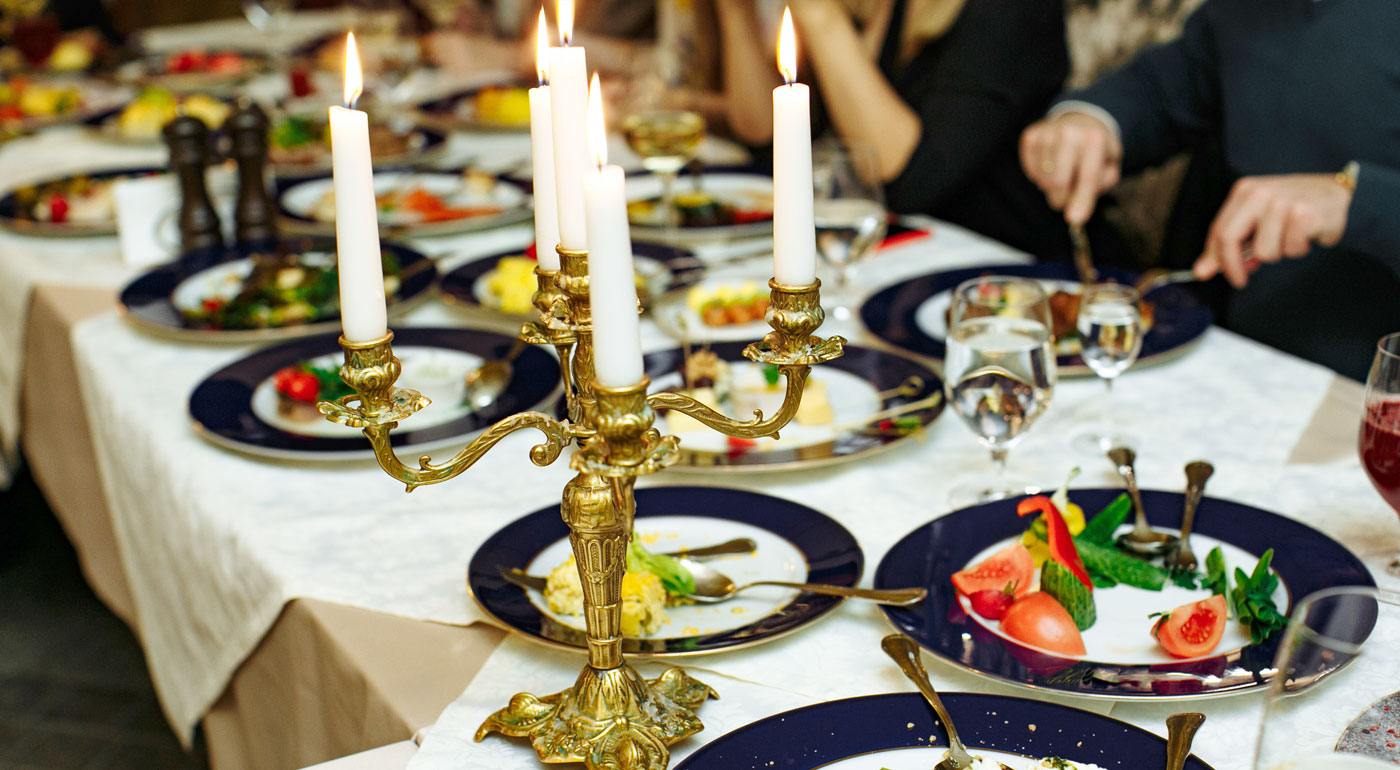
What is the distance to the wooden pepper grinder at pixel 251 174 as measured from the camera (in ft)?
6.84

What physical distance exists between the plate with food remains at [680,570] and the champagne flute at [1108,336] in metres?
0.38

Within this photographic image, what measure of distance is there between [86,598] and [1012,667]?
2602 mm

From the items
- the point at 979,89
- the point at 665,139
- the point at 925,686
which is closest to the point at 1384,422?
the point at 925,686

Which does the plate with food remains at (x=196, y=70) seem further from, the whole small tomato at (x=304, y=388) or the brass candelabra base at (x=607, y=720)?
the brass candelabra base at (x=607, y=720)

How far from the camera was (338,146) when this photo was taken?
0.64 metres

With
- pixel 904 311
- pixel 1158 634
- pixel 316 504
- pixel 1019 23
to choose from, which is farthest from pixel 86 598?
pixel 1158 634

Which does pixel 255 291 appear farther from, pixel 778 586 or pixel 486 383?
pixel 778 586

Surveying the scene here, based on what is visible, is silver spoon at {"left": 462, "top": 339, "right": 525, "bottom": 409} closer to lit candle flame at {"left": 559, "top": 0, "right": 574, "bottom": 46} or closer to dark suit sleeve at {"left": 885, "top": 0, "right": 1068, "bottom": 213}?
lit candle flame at {"left": 559, "top": 0, "right": 574, "bottom": 46}

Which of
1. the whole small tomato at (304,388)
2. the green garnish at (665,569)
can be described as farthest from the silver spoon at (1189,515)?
the whole small tomato at (304,388)

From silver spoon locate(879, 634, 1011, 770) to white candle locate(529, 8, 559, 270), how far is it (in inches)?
14.1

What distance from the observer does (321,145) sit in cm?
279

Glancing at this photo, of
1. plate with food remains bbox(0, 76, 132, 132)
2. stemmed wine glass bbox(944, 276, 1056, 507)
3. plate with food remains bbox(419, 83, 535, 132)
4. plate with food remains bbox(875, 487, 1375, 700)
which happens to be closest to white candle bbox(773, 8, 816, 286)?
plate with food remains bbox(875, 487, 1375, 700)

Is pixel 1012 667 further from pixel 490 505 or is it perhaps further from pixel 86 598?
pixel 86 598

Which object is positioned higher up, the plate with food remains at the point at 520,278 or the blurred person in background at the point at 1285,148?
the blurred person in background at the point at 1285,148
